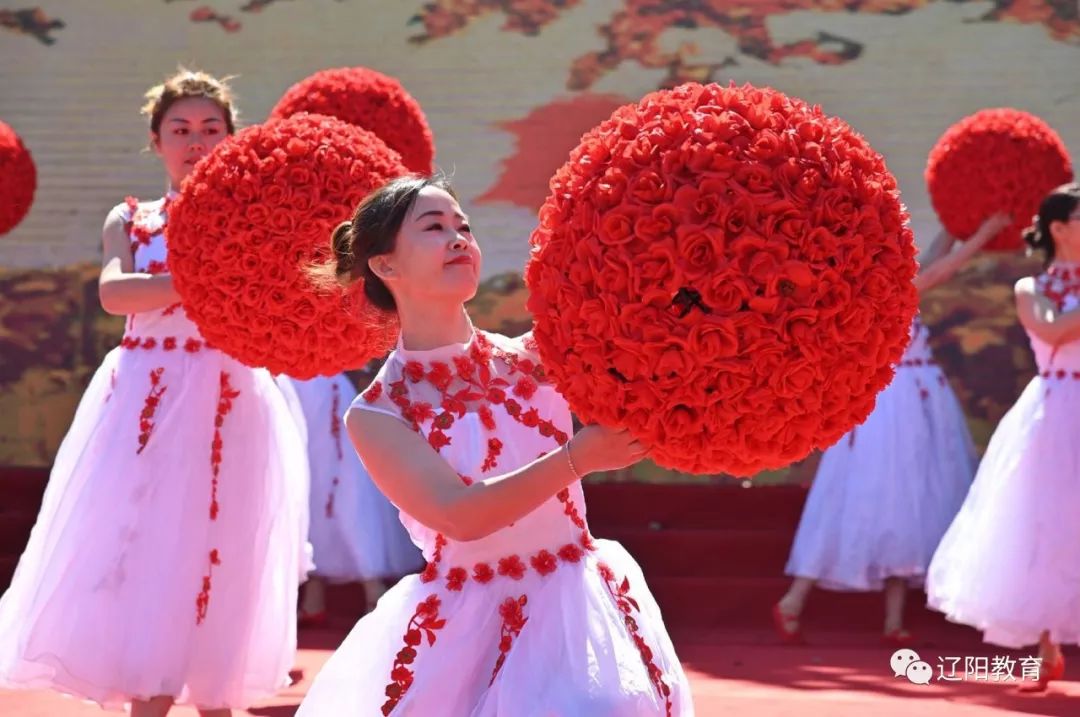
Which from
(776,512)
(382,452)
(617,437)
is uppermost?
(617,437)

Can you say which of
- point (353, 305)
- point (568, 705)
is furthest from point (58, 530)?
point (568, 705)

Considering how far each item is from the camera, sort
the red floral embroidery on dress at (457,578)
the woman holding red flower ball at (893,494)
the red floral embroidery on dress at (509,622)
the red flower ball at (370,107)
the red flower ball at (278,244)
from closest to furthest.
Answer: the red floral embroidery on dress at (509,622) → the red floral embroidery on dress at (457,578) → the red flower ball at (278,244) → the red flower ball at (370,107) → the woman holding red flower ball at (893,494)

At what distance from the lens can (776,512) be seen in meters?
8.41

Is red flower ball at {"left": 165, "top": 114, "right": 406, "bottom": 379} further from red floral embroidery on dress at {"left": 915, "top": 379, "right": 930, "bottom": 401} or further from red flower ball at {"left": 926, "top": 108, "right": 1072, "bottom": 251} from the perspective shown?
red floral embroidery on dress at {"left": 915, "top": 379, "right": 930, "bottom": 401}

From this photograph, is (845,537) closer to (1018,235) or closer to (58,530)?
(1018,235)

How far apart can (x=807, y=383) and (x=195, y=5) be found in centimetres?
768

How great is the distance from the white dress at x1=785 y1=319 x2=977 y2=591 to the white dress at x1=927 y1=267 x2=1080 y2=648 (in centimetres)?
74

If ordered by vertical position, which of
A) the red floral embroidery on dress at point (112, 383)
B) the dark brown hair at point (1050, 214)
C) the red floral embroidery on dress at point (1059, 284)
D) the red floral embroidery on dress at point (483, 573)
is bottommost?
the red floral embroidery on dress at point (1059, 284)

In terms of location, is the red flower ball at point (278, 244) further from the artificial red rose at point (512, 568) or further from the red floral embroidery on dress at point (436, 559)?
the artificial red rose at point (512, 568)

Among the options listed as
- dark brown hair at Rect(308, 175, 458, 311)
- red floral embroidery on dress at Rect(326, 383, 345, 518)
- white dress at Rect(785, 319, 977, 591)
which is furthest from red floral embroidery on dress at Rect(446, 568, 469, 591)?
red floral embroidery on dress at Rect(326, 383, 345, 518)

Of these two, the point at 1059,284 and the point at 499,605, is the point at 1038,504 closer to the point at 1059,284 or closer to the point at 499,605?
the point at 1059,284

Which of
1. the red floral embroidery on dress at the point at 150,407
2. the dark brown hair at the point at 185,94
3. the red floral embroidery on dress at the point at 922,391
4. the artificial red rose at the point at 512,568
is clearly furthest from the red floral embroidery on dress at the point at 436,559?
the red floral embroidery on dress at the point at 922,391

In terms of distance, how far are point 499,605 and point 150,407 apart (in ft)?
6.52

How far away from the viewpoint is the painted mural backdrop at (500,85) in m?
8.53
